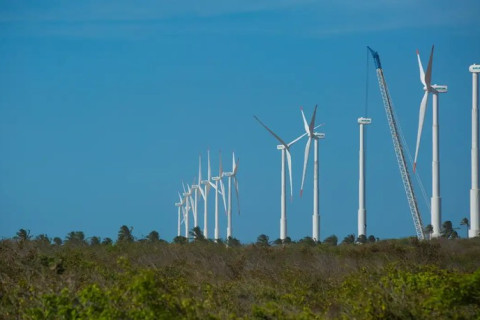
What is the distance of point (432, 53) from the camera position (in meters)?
69.2

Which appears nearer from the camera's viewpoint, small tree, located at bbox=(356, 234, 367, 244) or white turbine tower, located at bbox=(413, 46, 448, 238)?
white turbine tower, located at bbox=(413, 46, 448, 238)

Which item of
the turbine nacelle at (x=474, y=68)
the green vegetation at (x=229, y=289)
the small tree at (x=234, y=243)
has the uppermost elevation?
the turbine nacelle at (x=474, y=68)

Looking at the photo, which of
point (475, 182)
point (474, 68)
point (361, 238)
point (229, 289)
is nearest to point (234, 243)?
point (361, 238)

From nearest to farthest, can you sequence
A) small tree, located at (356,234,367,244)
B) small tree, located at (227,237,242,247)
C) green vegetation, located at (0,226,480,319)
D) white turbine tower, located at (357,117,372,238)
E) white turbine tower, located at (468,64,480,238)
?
green vegetation, located at (0,226,480,319)
small tree, located at (227,237,242,247)
white turbine tower, located at (468,64,480,238)
small tree, located at (356,234,367,244)
white turbine tower, located at (357,117,372,238)

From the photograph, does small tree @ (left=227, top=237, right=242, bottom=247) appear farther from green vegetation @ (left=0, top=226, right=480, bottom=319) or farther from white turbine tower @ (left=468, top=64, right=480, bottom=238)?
green vegetation @ (left=0, top=226, right=480, bottom=319)

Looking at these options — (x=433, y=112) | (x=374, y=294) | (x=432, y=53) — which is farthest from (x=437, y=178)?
(x=374, y=294)

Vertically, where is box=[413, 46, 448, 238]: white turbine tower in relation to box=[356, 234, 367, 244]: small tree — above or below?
above

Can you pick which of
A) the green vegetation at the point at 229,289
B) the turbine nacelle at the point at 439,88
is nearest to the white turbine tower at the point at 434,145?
the turbine nacelle at the point at 439,88

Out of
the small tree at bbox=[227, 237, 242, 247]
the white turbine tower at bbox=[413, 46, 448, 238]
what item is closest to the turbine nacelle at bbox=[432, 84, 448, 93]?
the white turbine tower at bbox=[413, 46, 448, 238]

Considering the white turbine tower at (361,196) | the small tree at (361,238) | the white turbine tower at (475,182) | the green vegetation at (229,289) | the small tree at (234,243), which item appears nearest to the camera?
the green vegetation at (229,289)

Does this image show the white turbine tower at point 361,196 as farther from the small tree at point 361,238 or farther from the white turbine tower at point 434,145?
the white turbine tower at point 434,145

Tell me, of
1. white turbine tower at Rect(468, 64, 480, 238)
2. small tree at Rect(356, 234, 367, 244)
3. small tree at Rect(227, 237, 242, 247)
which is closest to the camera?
small tree at Rect(227, 237, 242, 247)

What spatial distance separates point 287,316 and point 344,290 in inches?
298

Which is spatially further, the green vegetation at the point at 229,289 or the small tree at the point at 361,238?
the small tree at the point at 361,238
